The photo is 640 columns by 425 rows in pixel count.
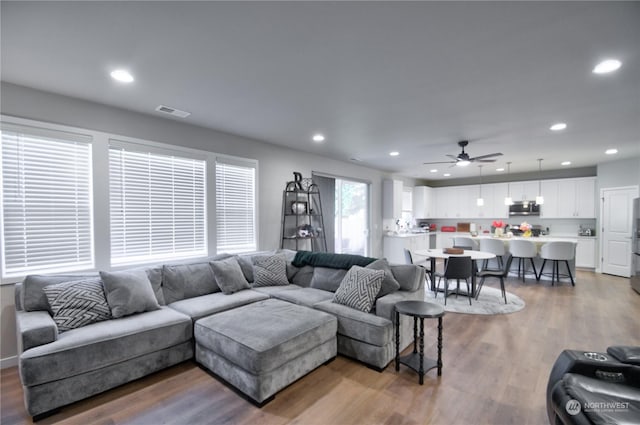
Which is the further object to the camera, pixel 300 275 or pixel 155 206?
pixel 300 275

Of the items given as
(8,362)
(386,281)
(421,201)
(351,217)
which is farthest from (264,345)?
(421,201)

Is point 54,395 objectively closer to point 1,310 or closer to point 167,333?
point 167,333

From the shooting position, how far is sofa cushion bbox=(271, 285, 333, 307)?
331 cm

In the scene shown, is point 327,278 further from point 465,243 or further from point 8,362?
point 465,243

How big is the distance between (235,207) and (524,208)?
7.77 m

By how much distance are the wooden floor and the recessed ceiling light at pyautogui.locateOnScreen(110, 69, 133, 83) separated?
2677 mm

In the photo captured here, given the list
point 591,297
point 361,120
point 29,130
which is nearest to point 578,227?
point 591,297

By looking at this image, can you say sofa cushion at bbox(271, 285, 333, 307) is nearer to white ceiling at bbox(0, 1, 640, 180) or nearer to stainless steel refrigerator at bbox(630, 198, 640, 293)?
white ceiling at bbox(0, 1, 640, 180)

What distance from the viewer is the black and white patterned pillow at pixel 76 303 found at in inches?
97.0

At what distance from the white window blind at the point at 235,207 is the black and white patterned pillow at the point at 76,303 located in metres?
1.69

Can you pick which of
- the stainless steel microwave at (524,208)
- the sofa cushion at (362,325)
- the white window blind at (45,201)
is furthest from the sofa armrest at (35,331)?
the stainless steel microwave at (524,208)

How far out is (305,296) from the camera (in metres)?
3.46

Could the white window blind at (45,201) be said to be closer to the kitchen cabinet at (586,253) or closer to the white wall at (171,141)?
the white wall at (171,141)

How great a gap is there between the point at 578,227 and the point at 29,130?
10733 mm
